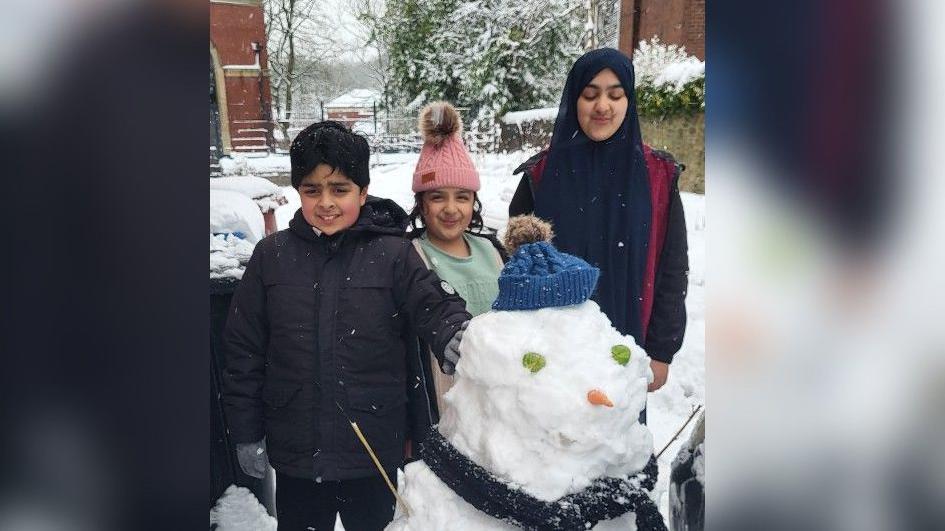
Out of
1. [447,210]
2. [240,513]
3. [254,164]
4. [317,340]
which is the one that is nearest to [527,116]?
[447,210]

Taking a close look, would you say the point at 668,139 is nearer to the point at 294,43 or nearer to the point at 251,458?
the point at 294,43

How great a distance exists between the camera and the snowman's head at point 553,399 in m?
1.03

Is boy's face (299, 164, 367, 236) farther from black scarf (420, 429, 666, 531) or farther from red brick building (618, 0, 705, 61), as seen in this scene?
red brick building (618, 0, 705, 61)

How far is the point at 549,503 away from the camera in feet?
3.36

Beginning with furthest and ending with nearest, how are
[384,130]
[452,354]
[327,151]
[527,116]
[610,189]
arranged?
[527,116] → [384,130] → [610,189] → [327,151] → [452,354]

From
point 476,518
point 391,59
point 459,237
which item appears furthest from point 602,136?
point 476,518

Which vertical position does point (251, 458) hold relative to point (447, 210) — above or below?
below

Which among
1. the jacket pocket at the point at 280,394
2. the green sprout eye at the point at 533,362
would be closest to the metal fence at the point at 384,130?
the jacket pocket at the point at 280,394

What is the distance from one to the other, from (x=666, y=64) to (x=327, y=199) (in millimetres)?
1183

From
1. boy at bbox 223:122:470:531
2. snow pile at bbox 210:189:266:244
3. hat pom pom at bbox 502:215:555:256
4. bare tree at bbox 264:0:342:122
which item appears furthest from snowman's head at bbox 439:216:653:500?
bare tree at bbox 264:0:342:122

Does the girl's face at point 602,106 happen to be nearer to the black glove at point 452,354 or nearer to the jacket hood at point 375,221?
the jacket hood at point 375,221

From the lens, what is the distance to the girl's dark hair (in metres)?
1.80
